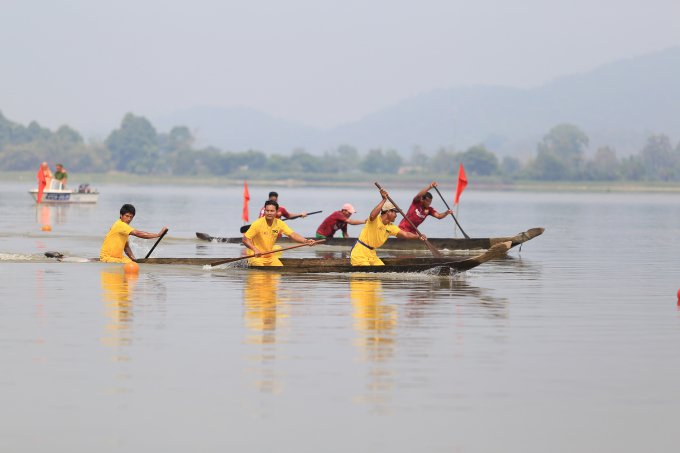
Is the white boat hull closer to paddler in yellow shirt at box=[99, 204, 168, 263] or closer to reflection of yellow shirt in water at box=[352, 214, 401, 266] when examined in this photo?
paddler in yellow shirt at box=[99, 204, 168, 263]

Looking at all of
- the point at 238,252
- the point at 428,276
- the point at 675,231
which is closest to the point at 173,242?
the point at 238,252

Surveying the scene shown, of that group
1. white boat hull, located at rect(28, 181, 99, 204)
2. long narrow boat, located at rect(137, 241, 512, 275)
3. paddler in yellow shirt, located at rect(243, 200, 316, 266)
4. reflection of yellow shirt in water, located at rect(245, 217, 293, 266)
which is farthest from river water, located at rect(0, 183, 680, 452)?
white boat hull, located at rect(28, 181, 99, 204)

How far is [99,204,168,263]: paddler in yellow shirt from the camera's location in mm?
18109

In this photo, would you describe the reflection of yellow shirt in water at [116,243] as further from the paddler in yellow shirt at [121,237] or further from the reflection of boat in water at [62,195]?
the reflection of boat in water at [62,195]

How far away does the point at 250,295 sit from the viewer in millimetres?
15570

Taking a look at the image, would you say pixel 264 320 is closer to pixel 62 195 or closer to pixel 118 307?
pixel 118 307

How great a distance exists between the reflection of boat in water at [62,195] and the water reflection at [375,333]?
42.3 metres

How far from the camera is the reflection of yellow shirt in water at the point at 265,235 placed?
1744 cm

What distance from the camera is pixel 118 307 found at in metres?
13.8

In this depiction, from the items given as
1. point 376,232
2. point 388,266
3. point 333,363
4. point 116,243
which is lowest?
point 333,363

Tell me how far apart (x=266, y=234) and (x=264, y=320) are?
5.11 m

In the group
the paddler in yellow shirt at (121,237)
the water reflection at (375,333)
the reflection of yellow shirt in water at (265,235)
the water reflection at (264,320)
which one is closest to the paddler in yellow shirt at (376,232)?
the water reflection at (375,333)

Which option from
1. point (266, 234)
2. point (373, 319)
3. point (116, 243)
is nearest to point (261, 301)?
point (373, 319)

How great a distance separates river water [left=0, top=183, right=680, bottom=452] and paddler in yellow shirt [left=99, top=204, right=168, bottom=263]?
545 millimetres
